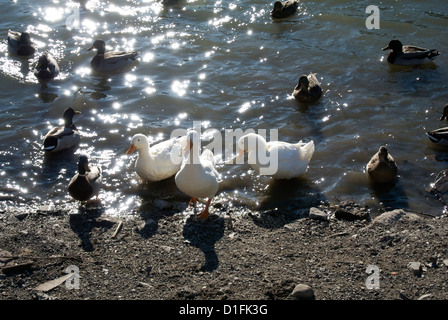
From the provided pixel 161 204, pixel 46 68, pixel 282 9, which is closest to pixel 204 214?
pixel 161 204

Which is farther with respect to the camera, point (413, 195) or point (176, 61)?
point (176, 61)

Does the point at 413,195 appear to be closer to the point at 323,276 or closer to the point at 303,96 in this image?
the point at 323,276

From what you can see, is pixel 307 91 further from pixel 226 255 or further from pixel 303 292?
pixel 303 292

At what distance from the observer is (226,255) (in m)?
6.43

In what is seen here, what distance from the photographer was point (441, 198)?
25.8 feet

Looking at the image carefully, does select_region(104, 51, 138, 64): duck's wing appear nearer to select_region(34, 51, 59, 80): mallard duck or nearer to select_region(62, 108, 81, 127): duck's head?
select_region(34, 51, 59, 80): mallard duck

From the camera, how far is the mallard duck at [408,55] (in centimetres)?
1221

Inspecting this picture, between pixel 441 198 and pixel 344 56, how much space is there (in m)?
5.92

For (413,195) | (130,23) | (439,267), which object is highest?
(130,23)

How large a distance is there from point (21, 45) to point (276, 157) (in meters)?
8.97

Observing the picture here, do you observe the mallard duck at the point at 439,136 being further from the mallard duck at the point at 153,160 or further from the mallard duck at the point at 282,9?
the mallard duck at the point at 282,9
